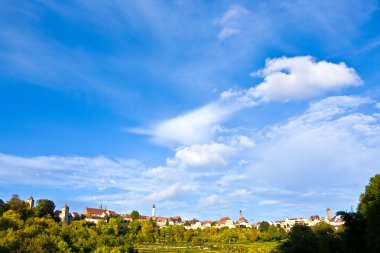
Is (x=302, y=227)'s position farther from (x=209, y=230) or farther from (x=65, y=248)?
(x=209, y=230)

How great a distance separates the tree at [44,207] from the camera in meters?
112

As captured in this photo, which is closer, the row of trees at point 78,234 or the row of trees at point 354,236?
the row of trees at point 354,236

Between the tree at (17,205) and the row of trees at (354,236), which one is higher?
the tree at (17,205)

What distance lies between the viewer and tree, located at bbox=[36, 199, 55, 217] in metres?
112

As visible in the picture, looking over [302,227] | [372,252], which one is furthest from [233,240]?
[372,252]

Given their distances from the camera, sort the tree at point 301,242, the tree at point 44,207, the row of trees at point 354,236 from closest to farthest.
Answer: the row of trees at point 354,236
the tree at point 301,242
the tree at point 44,207

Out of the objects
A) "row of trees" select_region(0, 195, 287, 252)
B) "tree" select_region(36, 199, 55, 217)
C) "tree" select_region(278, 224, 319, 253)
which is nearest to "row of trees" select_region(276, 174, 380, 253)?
"tree" select_region(278, 224, 319, 253)

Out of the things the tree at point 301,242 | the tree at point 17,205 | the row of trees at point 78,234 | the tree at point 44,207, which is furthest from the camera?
the tree at point 44,207

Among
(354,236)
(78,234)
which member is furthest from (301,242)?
(78,234)

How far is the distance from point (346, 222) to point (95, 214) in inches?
5774

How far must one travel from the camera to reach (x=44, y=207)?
114938 mm

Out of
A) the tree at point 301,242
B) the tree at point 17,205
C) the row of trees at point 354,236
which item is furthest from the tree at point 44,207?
the row of trees at point 354,236

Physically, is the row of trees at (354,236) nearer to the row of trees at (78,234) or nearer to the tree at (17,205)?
the row of trees at (78,234)

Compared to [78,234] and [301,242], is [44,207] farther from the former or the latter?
[301,242]
